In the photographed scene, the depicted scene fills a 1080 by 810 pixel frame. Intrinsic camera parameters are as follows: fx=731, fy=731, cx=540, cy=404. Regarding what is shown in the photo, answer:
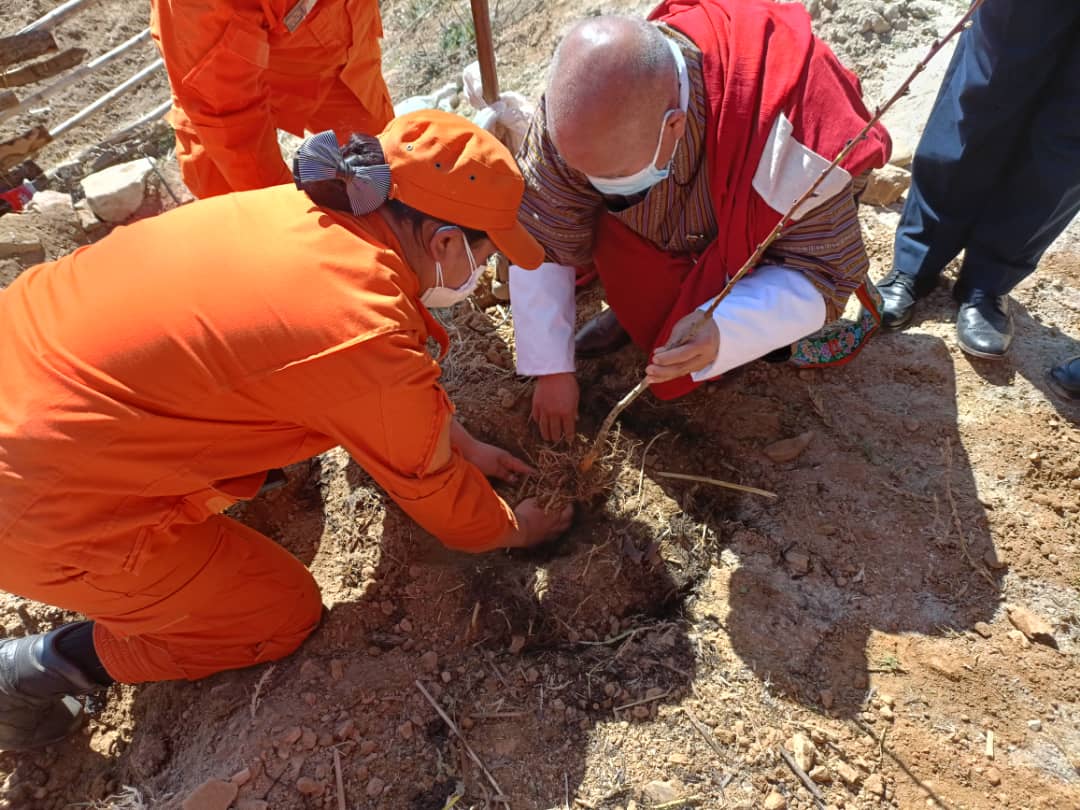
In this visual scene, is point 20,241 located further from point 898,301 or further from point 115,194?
point 898,301

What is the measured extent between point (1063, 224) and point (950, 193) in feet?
1.14

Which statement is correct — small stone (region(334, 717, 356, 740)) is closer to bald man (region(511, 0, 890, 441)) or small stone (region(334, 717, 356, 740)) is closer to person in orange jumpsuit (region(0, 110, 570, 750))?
person in orange jumpsuit (region(0, 110, 570, 750))

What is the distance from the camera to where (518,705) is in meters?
1.90

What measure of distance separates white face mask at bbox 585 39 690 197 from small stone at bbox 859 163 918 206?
1.49m

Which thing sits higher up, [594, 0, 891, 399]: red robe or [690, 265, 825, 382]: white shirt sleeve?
[594, 0, 891, 399]: red robe

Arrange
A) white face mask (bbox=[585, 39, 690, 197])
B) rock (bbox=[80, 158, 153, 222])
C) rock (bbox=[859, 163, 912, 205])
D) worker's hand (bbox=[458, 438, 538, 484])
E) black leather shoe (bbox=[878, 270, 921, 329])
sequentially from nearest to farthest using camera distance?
white face mask (bbox=[585, 39, 690, 197]), worker's hand (bbox=[458, 438, 538, 484]), black leather shoe (bbox=[878, 270, 921, 329]), rock (bbox=[859, 163, 912, 205]), rock (bbox=[80, 158, 153, 222])

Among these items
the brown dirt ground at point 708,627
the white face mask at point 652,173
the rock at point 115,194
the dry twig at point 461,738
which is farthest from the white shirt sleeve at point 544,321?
the rock at point 115,194

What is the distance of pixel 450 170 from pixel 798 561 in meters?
1.45

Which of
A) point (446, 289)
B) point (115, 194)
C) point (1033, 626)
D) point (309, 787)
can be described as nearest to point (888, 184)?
point (1033, 626)

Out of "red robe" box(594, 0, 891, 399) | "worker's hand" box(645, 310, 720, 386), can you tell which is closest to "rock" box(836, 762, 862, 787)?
"worker's hand" box(645, 310, 720, 386)

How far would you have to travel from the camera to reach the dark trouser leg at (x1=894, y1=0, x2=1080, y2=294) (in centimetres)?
203

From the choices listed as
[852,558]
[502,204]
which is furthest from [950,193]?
[502,204]

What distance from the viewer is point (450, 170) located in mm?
1527

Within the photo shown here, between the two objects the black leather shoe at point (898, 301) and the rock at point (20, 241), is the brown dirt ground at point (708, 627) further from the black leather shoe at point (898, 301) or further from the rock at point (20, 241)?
the rock at point (20, 241)
